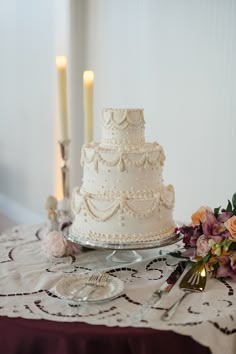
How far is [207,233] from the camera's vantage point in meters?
1.38

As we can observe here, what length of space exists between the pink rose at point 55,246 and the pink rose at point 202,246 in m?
0.42

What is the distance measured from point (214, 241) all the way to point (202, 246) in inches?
1.8

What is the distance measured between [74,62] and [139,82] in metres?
0.59

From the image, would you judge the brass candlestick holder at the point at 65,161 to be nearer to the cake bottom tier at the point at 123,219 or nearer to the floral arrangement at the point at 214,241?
the cake bottom tier at the point at 123,219

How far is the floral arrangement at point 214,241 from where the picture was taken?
1.32 meters

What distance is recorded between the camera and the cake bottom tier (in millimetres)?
1434

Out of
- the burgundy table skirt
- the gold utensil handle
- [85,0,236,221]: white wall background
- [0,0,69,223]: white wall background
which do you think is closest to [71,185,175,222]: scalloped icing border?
the gold utensil handle

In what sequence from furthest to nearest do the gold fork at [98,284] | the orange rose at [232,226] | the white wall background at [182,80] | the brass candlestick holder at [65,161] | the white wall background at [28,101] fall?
the white wall background at [28,101] → the white wall background at [182,80] → the brass candlestick holder at [65,161] → the orange rose at [232,226] → the gold fork at [98,284]

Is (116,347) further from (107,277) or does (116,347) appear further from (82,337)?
(107,277)

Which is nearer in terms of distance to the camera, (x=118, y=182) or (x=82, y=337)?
(x=82, y=337)

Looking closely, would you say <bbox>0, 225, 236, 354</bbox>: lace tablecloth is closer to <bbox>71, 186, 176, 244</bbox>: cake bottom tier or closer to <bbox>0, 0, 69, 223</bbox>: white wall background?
<bbox>71, 186, 176, 244</bbox>: cake bottom tier

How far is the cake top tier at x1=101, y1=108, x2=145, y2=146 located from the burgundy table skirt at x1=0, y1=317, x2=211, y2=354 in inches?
24.8

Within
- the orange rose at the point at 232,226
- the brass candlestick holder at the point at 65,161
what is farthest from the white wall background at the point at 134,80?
Answer: the orange rose at the point at 232,226

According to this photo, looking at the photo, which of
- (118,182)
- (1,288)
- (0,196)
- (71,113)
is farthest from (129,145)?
(0,196)
